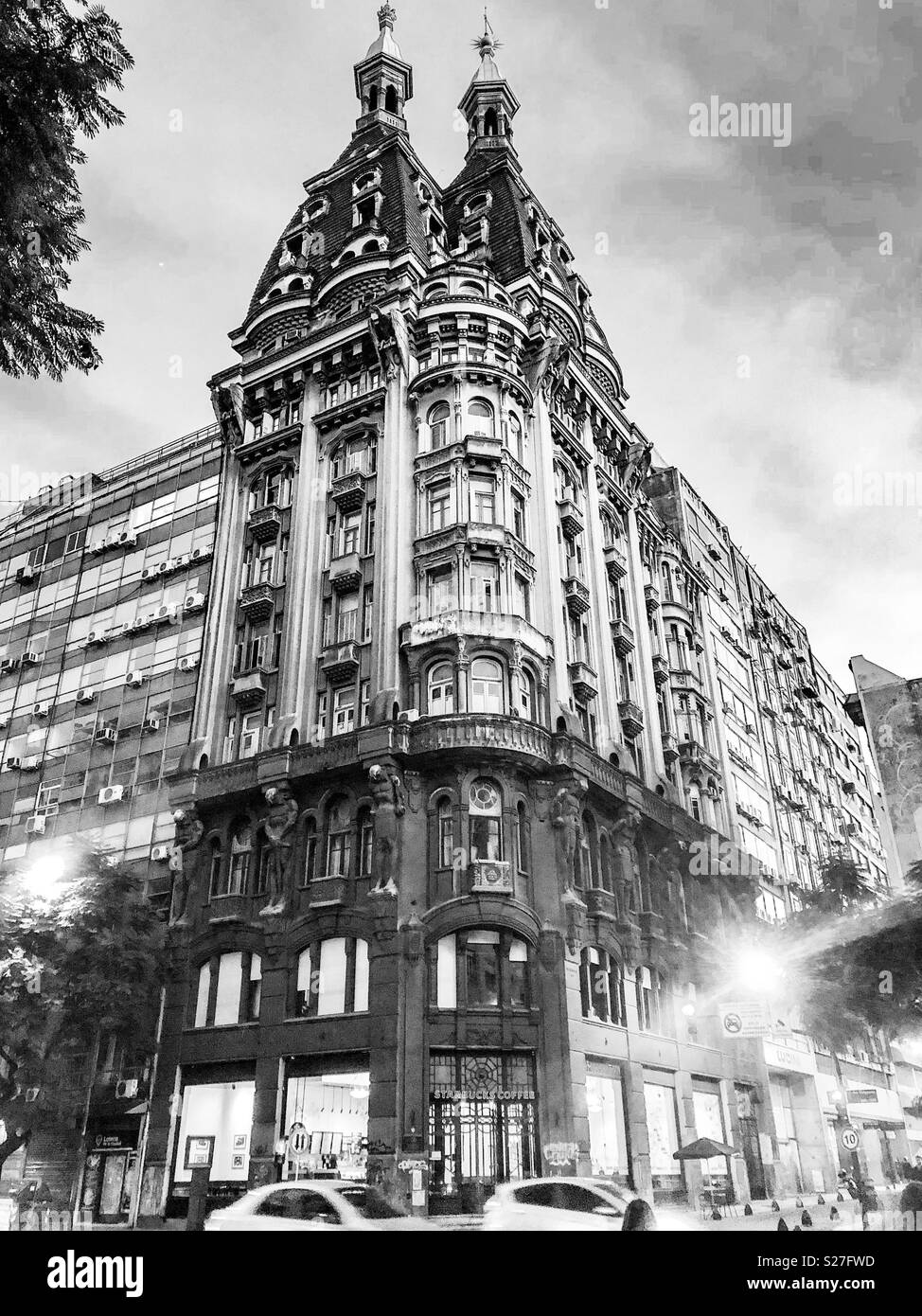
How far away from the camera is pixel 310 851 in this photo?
3819 centimetres

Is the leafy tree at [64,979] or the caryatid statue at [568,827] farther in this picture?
the caryatid statue at [568,827]

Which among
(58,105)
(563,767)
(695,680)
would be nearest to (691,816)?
(695,680)

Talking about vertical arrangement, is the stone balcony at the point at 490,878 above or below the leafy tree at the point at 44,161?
below

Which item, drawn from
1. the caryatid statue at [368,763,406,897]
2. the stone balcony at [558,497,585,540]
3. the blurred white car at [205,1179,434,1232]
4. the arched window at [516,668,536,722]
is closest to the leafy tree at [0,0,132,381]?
the blurred white car at [205,1179,434,1232]

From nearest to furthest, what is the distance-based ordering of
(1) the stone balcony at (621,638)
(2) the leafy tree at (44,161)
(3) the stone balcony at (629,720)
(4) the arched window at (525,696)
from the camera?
(2) the leafy tree at (44,161) → (4) the arched window at (525,696) → (3) the stone balcony at (629,720) → (1) the stone balcony at (621,638)

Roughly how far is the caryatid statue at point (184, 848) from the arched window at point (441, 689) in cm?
1167

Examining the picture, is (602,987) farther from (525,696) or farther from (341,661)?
(341,661)

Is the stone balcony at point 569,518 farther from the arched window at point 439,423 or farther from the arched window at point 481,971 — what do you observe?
the arched window at point 481,971

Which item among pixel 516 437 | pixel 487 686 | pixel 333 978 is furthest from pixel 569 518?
pixel 333 978

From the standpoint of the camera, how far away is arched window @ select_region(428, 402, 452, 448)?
4503 centimetres

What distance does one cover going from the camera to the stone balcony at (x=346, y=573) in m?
43.0

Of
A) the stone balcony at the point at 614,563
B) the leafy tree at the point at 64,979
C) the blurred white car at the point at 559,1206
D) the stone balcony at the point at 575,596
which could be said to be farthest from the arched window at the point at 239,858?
the stone balcony at the point at 614,563

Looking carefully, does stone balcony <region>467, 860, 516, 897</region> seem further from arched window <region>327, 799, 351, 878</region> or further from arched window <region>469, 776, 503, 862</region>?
arched window <region>327, 799, 351, 878</region>

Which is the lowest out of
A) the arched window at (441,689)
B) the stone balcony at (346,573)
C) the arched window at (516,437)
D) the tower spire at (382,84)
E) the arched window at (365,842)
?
the arched window at (365,842)
